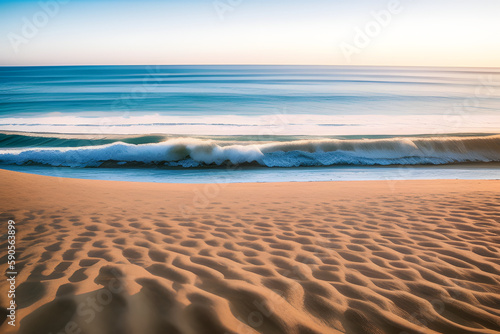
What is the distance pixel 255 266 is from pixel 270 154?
417 inches

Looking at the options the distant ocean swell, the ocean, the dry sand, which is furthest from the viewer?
the distant ocean swell

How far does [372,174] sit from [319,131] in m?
8.21

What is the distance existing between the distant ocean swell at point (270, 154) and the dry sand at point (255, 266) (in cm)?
660

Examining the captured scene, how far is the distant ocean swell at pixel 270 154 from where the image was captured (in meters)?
12.9

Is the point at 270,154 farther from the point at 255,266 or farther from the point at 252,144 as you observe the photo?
the point at 255,266

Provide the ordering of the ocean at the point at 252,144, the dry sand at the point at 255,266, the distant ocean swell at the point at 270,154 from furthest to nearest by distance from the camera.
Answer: the distant ocean swell at the point at 270,154
the ocean at the point at 252,144
the dry sand at the point at 255,266

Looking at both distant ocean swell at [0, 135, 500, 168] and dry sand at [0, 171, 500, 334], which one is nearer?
dry sand at [0, 171, 500, 334]

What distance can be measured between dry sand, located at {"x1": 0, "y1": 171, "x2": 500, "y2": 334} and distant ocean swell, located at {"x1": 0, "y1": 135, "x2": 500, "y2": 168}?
260 inches

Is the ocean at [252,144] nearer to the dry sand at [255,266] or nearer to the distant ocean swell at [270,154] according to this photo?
the distant ocean swell at [270,154]

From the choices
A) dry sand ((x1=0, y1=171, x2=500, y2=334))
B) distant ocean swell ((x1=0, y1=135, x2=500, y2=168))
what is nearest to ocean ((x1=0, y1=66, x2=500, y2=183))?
A: distant ocean swell ((x1=0, y1=135, x2=500, y2=168))

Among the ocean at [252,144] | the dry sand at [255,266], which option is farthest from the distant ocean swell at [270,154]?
the dry sand at [255,266]

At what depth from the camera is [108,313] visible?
235 cm

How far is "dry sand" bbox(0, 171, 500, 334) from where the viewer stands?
7.84ft

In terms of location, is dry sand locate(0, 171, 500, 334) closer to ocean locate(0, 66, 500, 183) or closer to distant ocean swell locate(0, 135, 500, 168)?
ocean locate(0, 66, 500, 183)
